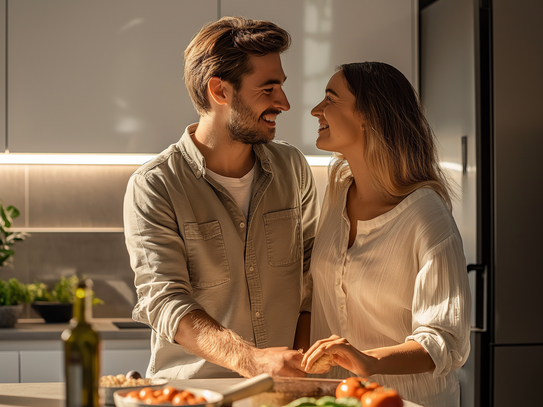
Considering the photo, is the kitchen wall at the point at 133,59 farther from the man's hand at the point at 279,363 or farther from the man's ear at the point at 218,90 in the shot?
the man's hand at the point at 279,363

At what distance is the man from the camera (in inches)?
63.0

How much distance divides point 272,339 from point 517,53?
1554 mm

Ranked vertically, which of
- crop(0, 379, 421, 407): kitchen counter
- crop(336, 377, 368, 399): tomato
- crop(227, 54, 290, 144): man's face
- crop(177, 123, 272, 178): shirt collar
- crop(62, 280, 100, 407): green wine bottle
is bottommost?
crop(0, 379, 421, 407): kitchen counter

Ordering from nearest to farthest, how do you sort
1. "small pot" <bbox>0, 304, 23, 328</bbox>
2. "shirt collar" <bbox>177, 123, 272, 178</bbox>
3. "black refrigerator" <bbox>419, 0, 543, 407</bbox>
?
"shirt collar" <bbox>177, 123, 272, 178</bbox>, "black refrigerator" <bbox>419, 0, 543, 407</bbox>, "small pot" <bbox>0, 304, 23, 328</bbox>

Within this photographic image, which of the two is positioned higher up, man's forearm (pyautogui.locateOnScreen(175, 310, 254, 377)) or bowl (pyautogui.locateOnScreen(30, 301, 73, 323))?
man's forearm (pyautogui.locateOnScreen(175, 310, 254, 377))

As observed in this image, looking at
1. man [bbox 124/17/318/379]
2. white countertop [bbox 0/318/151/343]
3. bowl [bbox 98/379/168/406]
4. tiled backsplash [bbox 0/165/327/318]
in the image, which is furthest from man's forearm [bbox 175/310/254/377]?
tiled backsplash [bbox 0/165/327/318]

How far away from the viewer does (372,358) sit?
127cm

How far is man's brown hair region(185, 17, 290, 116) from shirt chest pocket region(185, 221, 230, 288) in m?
0.38

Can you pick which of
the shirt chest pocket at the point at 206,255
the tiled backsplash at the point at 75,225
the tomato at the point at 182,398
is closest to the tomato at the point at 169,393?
the tomato at the point at 182,398

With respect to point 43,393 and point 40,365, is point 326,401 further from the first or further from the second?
point 40,365

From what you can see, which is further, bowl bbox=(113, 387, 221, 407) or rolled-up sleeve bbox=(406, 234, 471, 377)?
rolled-up sleeve bbox=(406, 234, 471, 377)

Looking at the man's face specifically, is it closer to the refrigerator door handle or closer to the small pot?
the refrigerator door handle

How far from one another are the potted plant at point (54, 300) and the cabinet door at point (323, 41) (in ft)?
3.78

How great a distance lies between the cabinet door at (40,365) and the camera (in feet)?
7.95
